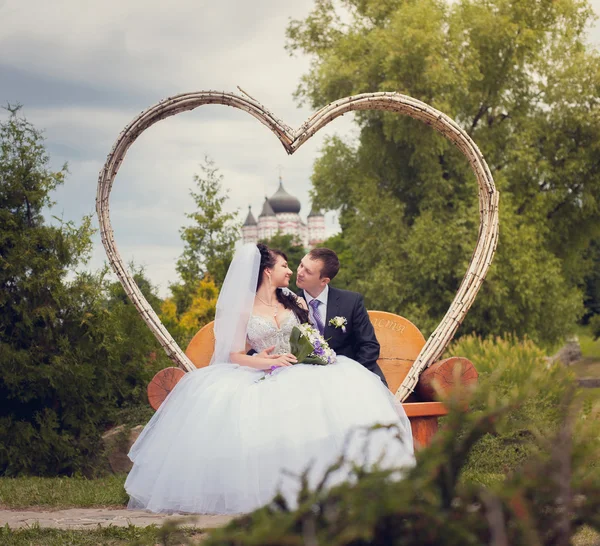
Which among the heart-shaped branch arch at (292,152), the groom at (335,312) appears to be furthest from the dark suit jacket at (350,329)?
the heart-shaped branch arch at (292,152)

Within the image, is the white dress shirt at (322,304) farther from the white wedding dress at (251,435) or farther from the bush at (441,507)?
the bush at (441,507)

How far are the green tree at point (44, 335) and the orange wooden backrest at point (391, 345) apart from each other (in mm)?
1625

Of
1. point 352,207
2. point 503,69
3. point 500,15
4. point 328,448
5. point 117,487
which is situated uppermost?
point 500,15

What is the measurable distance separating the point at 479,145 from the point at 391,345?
15095 millimetres

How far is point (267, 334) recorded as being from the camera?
5.23m

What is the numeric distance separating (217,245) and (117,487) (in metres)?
10.3

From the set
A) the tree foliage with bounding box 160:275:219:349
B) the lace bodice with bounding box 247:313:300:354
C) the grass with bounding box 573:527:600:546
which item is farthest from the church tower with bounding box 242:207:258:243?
the grass with bounding box 573:527:600:546

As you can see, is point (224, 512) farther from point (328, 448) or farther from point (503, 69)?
point (503, 69)

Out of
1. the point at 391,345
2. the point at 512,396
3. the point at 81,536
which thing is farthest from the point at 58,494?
the point at 512,396

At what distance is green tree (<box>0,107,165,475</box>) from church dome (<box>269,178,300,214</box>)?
90.9m

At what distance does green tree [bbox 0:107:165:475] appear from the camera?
689 cm

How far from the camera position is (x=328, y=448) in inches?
165

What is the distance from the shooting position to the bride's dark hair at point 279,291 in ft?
17.5

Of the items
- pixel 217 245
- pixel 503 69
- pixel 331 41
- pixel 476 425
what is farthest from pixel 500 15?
pixel 476 425
